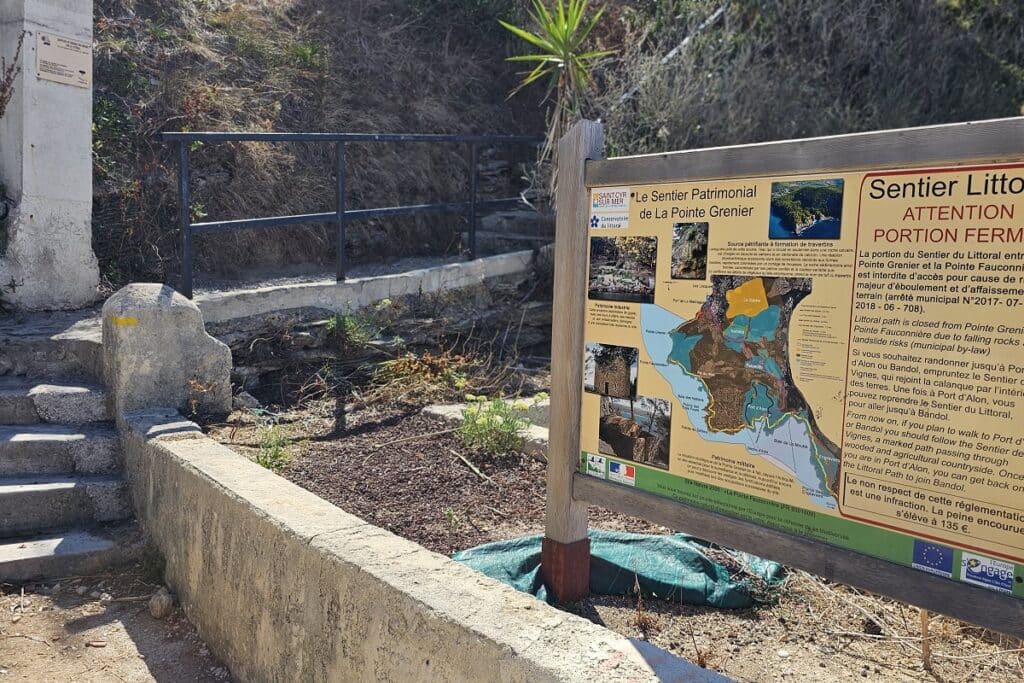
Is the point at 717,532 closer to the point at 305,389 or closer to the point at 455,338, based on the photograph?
the point at 305,389

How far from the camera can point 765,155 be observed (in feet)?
8.61

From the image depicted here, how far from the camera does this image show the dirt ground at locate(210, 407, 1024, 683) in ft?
9.87

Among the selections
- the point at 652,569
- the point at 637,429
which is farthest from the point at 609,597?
the point at 637,429

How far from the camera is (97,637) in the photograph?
3.86 m

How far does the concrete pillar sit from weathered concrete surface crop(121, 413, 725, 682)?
2.06 meters

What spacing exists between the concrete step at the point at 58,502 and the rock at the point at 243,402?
0.87m

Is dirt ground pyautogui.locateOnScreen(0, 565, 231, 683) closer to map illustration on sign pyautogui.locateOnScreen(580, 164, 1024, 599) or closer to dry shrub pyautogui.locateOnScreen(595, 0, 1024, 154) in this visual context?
map illustration on sign pyautogui.locateOnScreen(580, 164, 1024, 599)

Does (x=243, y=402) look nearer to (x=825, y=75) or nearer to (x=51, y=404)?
(x=51, y=404)

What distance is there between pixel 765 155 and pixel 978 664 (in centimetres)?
179

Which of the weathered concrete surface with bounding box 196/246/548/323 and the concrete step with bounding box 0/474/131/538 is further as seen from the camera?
the weathered concrete surface with bounding box 196/246/548/323

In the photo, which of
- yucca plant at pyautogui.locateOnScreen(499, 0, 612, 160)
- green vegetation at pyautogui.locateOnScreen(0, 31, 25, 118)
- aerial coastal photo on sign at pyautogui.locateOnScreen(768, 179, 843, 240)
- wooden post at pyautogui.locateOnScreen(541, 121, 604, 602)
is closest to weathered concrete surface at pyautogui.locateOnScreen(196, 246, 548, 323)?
yucca plant at pyautogui.locateOnScreen(499, 0, 612, 160)

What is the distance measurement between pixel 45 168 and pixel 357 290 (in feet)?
7.10

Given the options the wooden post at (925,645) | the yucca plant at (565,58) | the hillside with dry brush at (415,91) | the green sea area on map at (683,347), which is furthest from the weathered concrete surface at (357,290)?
the wooden post at (925,645)

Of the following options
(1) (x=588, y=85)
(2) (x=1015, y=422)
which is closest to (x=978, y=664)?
(2) (x=1015, y=422)
